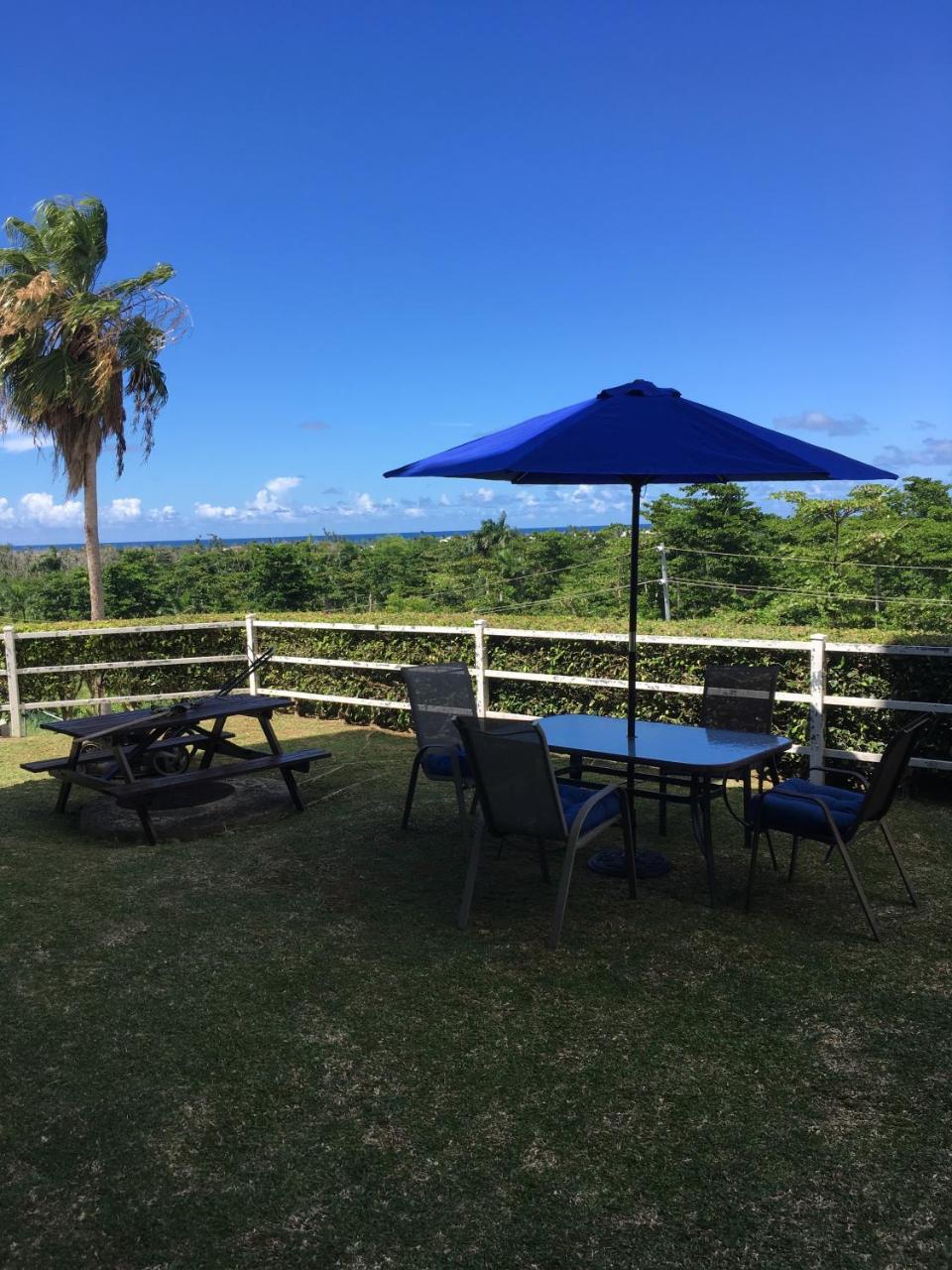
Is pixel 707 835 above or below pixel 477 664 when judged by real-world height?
below

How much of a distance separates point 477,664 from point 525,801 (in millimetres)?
3876

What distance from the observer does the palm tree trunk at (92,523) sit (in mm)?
13883

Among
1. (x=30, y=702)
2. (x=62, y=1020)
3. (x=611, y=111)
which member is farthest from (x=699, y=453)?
(x=611, y=111)

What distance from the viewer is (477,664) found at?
7.37 meters

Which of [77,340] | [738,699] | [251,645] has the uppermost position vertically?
[77,340]

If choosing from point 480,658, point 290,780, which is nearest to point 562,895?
point 290,780

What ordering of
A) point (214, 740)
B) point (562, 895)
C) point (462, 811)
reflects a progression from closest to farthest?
point (562, 895)
point (462, 811)
point (214, 740)

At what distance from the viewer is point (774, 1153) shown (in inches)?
87.0

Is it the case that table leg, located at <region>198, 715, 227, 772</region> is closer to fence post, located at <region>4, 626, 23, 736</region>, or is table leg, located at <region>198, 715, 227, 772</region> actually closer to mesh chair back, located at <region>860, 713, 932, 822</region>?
fence post, located at <region>4, 626, 23, 736</region>

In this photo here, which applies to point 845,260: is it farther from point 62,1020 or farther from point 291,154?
point 62,1020

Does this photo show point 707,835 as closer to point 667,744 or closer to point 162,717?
point 667,744

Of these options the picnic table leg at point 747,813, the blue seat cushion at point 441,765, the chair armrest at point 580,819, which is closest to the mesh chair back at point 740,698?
the picnic table leg at point 747,813

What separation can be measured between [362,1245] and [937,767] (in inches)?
183

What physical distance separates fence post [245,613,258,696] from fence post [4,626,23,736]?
6.89 feet
